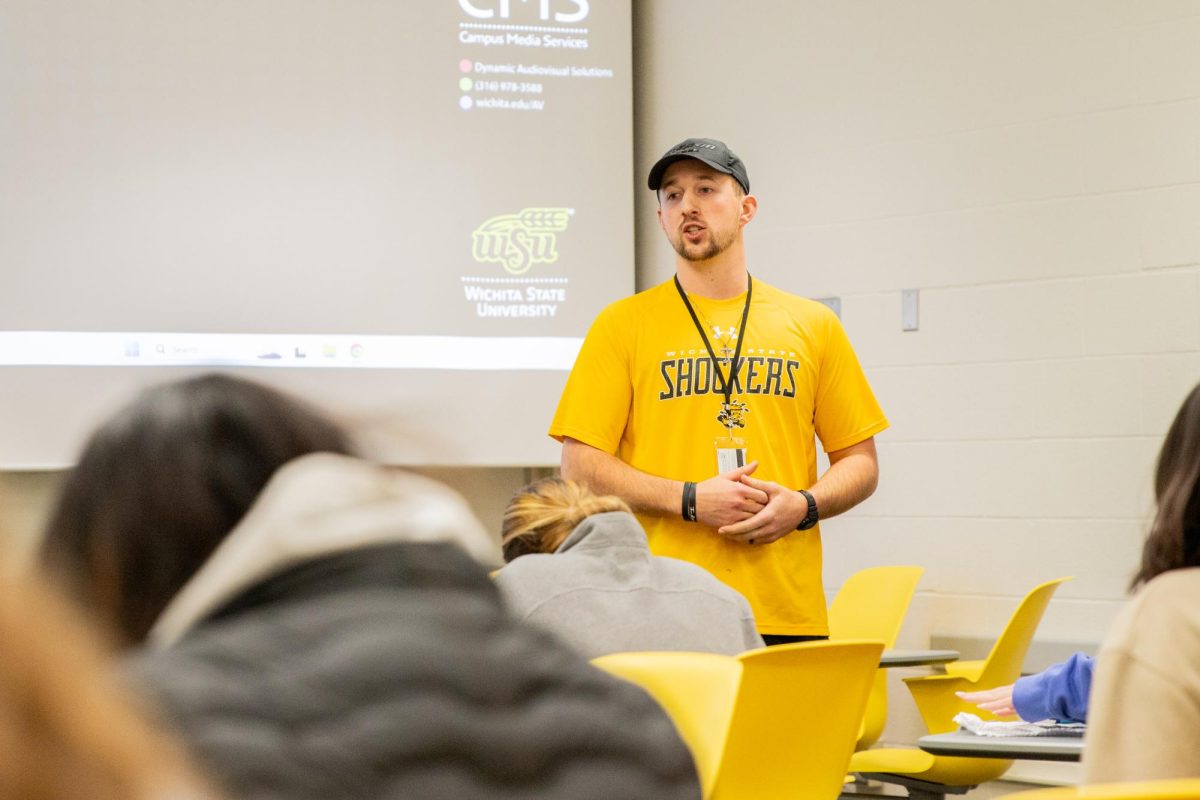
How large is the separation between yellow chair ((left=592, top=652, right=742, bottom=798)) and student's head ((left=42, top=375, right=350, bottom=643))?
1.95 ft

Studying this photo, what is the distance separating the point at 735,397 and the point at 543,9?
2.36 meters

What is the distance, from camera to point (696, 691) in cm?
152

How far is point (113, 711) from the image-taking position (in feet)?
1.45

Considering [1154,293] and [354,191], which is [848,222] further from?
[354,191]

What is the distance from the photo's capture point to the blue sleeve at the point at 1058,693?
212 cm

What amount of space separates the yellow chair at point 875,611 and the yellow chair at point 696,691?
2.85 metres

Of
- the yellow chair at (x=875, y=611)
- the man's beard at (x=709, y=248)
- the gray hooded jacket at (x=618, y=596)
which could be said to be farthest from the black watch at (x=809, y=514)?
the yellow chair at (x=875, y=611)

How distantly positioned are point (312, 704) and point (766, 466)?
262 centimetres

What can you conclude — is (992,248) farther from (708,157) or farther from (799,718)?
(799,718)

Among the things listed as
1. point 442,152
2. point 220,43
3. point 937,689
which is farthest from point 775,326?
point 220,43

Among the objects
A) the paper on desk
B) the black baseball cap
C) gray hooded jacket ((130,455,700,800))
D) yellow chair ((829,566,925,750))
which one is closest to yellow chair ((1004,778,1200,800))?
gray hooded jacket ((130,455,700,800))

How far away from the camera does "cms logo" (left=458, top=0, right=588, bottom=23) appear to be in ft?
16.5

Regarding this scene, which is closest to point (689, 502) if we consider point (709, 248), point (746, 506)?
point (746, 506)

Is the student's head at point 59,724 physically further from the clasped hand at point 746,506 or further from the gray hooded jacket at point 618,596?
the clasped hand at point 746,506
